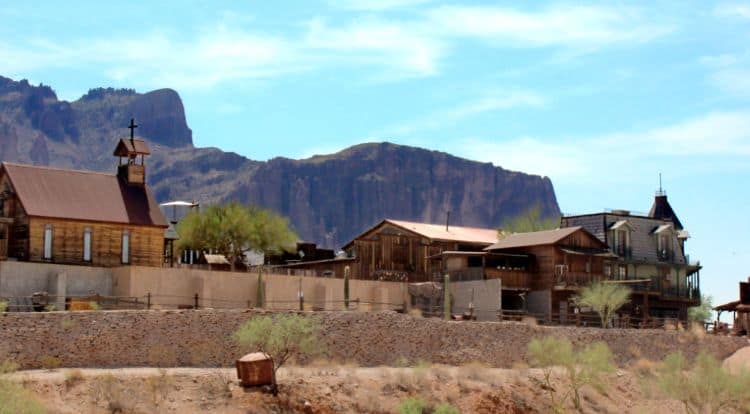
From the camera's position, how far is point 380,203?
578 ft

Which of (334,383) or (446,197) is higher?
(446,197)

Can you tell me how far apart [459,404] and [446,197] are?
425 ft

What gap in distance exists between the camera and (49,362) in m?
42.3

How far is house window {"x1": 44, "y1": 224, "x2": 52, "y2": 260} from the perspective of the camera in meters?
53.4

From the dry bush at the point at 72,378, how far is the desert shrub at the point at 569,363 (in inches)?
789

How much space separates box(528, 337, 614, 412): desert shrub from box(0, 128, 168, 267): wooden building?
1889 cm

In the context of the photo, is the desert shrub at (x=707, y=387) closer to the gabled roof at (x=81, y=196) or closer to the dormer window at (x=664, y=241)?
the gabled roof at (x=81, y=196)

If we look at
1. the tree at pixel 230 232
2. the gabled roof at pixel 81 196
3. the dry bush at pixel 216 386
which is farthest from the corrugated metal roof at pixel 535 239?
the dry bush at pixel 216 386

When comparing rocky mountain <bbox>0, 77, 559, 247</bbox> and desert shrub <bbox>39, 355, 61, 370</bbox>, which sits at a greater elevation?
rocky mountain <bbox>0, 77, 559, 247</bbox>

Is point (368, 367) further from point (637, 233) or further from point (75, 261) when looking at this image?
point (637, 233)

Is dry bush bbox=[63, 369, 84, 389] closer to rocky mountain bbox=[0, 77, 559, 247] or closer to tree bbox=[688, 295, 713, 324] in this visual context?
tree bbox=[688, 295, 713, 324]

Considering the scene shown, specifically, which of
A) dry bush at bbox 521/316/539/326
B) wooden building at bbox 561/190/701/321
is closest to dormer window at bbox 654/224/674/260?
wooden building at bbox 561/190/701/321

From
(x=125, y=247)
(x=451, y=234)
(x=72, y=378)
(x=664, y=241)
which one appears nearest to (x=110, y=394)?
(x=72, y=378)

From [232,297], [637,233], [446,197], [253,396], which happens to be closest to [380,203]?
[446,197]
